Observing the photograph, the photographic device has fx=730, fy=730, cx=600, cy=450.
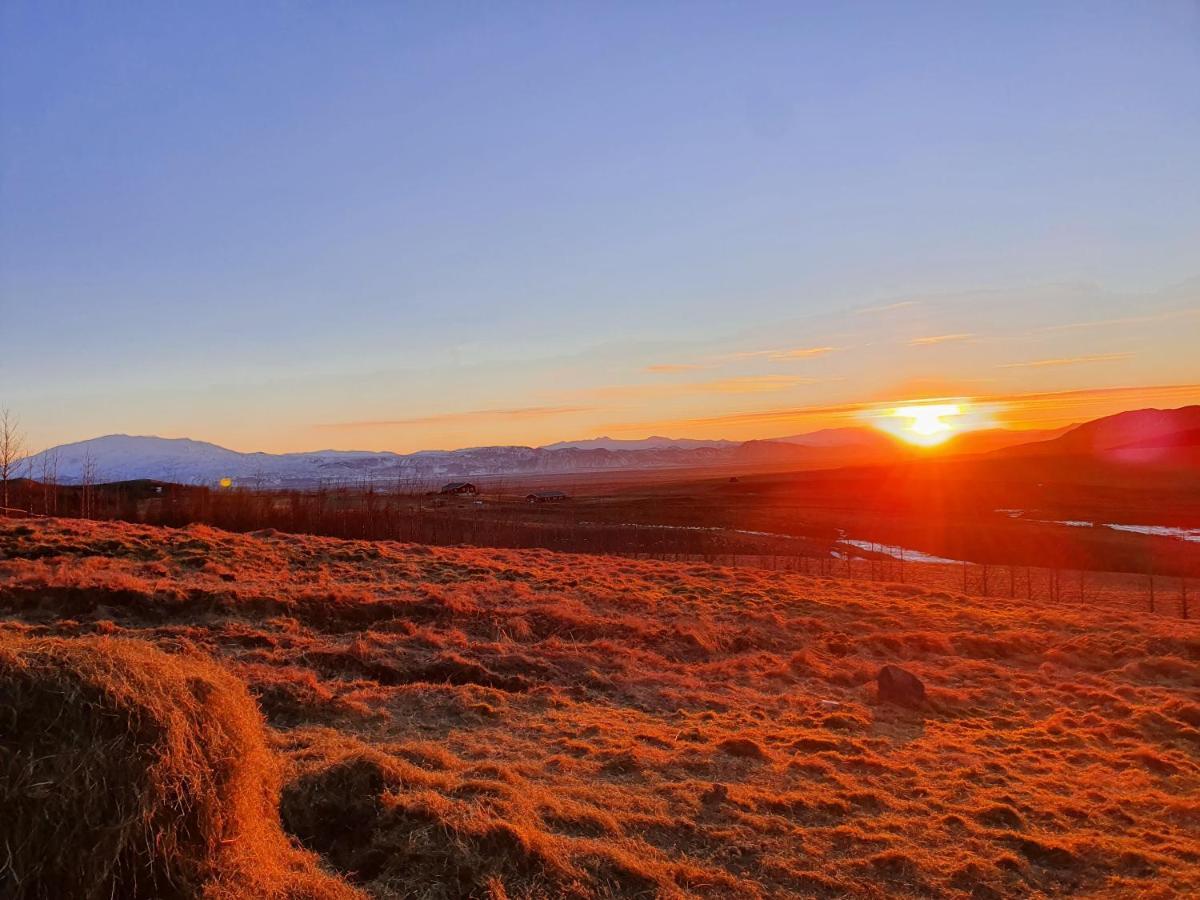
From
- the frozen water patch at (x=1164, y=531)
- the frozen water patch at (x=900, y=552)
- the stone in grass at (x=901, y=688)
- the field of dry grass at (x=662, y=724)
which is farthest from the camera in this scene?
the frozen water patch at (x=1164, y=531)

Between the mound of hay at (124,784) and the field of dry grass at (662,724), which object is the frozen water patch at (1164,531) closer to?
the field of dry grass at (662,724)

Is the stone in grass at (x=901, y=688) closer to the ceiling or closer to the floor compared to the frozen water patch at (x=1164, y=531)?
closer to the ceiling

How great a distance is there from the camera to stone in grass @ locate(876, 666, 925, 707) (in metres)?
12.6

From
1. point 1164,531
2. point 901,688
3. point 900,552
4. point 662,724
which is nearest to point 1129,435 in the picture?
point 1164,531

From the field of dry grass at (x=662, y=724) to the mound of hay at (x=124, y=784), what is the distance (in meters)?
1.15

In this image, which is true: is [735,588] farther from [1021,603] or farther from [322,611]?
[322,611]

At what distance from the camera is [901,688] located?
1273 centimetres

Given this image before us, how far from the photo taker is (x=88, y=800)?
454cm

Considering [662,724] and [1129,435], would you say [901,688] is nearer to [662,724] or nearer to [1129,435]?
[662,724]

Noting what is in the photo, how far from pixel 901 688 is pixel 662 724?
473 centimetres

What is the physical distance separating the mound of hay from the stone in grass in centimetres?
1018

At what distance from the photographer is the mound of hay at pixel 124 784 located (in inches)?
174

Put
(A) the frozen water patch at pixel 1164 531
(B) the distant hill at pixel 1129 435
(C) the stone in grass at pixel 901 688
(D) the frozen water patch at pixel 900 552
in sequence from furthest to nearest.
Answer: (B) the distant hill at pixel 1129 435 < (A) the frozen water patch at pixel 1164 531 < (D) the frozen water patch at pixel 900 552 < (C) the stone in grass at pixel 901 688

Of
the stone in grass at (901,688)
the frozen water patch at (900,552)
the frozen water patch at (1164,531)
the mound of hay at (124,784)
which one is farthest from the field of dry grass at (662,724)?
the frozen water patch at (1164,531)
